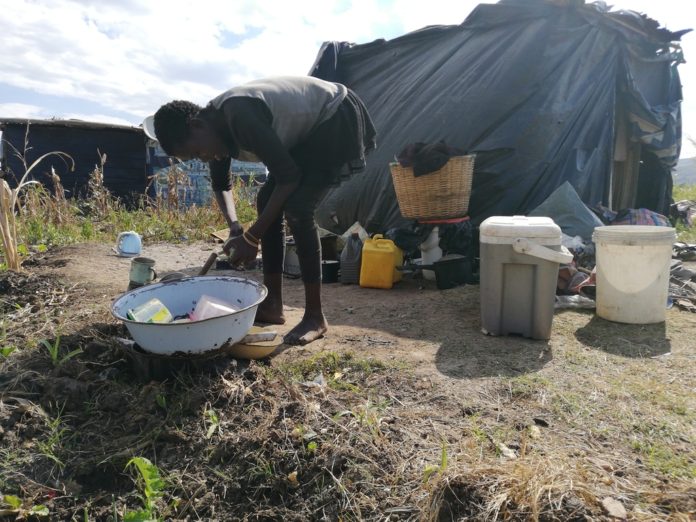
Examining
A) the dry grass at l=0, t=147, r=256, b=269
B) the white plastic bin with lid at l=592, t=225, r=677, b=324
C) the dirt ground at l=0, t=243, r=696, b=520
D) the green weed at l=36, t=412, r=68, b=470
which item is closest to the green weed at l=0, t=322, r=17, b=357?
the dirt ground at l=0, t=243, r=696, b=520

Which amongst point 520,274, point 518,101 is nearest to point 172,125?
point 520,274

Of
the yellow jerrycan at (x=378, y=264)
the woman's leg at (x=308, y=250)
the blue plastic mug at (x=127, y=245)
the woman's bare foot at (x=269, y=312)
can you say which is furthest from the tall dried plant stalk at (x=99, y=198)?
the woman's leg at (x=308, y=250)

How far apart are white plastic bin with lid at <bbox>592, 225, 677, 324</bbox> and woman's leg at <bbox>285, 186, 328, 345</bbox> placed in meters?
1.72

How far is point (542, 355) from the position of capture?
2.44 metres

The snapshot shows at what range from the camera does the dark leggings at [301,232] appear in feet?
8.00

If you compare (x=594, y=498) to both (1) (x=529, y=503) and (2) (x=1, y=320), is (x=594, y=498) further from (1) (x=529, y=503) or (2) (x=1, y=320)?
(2) (x=1, y=320)

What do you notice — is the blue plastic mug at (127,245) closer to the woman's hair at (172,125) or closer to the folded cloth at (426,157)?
the folded cloth at (426,157)

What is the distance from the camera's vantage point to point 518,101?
467 centimetres

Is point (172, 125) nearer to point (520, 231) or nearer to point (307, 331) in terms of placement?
point (307, 331)

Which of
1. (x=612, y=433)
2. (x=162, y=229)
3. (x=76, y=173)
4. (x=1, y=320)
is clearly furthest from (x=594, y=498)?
(x=76, y=173)

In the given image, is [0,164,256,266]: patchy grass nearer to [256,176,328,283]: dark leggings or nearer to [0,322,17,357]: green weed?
[0,322,17,357]: green weed

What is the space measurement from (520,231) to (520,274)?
0.24m

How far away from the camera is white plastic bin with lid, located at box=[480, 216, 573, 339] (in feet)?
8.27

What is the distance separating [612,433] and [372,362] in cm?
99
